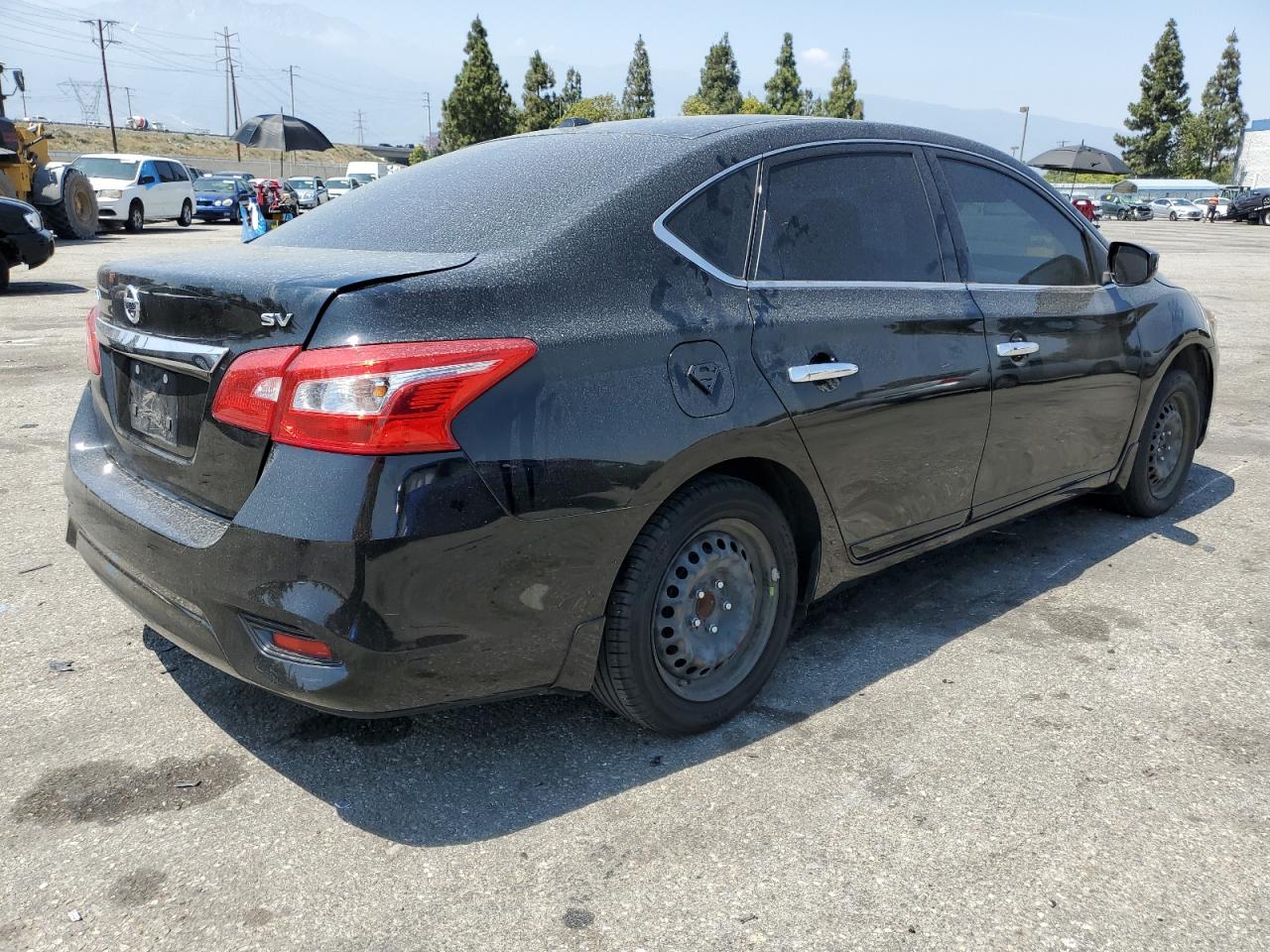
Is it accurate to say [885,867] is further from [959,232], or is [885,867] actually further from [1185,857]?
[959,232]

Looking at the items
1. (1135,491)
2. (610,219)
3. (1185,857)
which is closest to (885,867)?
(1185,857)

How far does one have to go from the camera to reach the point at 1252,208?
50.3 metres

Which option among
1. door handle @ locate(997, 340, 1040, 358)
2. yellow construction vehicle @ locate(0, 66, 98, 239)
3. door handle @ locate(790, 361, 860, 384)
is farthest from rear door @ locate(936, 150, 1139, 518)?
yellow construction vehicle @ locate(0, 66, 98, 239)

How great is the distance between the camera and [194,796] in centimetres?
271

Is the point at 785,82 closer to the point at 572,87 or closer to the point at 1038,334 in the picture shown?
the point at 572,87

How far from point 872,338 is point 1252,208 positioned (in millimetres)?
56362

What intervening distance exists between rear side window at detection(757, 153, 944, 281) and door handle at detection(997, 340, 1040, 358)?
38 centimetres

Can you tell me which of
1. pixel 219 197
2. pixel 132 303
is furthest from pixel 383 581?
pixel 219 197

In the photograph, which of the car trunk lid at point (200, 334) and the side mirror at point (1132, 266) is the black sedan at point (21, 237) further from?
the side mirror at point (1132, 266)

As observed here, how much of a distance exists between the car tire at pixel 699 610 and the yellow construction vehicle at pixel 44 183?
20.0 meters

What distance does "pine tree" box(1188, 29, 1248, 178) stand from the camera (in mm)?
82000

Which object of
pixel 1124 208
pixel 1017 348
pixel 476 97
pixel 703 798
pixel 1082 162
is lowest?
pixel 703 798

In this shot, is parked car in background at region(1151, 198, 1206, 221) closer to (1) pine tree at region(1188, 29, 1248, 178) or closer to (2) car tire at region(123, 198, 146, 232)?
(1) pine tree at region(1188, 29, 1248, 178)

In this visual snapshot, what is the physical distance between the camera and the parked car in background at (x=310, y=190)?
38062mm
